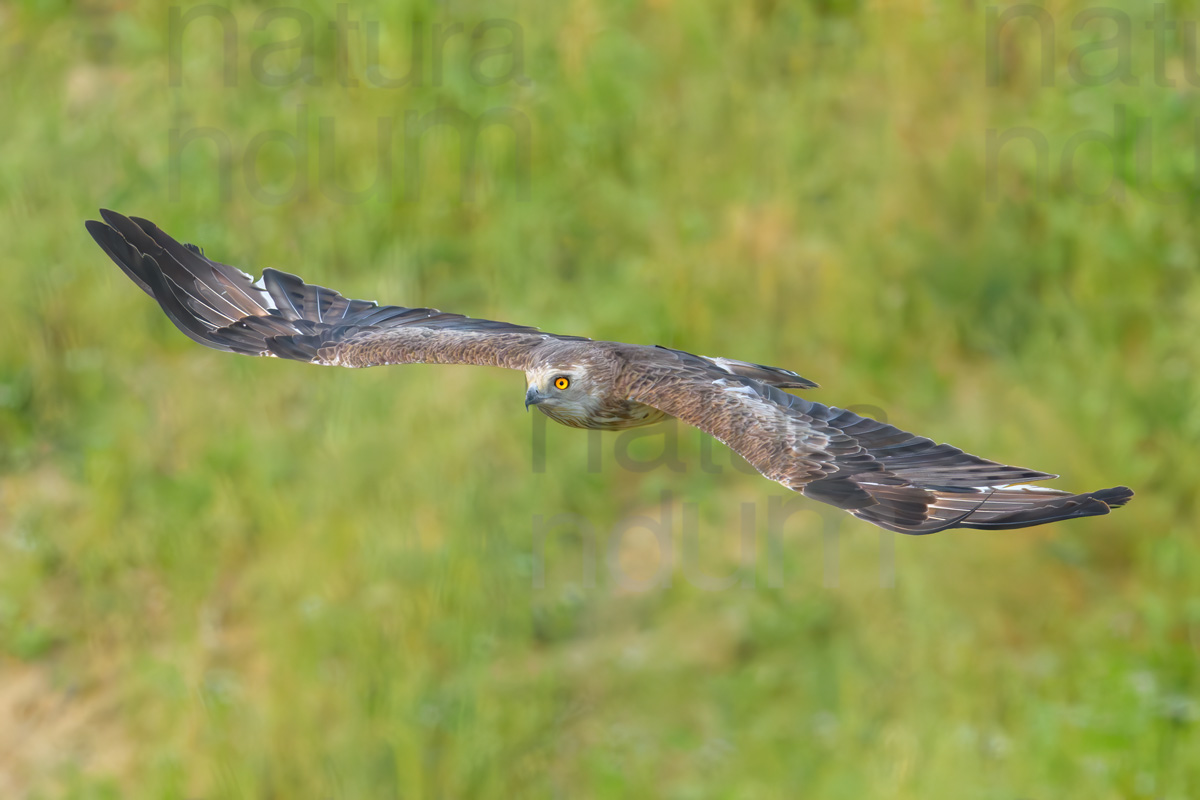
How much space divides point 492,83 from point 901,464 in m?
8.77

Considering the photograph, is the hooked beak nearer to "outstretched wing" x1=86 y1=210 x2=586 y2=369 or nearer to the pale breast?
the pale breast

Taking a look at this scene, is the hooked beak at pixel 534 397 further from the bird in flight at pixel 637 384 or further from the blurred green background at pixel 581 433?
the blurred green background at pixel 581 433

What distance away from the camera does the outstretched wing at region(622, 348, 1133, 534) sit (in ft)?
18.9

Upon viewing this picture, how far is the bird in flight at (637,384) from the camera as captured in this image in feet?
20.1

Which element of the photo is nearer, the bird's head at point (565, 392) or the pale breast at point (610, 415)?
the bird's head at point (565, 392)

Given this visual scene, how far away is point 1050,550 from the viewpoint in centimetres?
1135

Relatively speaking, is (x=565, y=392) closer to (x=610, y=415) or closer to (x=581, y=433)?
(x=610, y=415)

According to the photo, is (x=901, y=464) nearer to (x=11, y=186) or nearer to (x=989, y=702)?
(x=989, y=702)

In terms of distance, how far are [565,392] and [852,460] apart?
170 cm

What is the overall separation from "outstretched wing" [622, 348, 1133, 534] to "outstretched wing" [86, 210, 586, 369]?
3.38ft

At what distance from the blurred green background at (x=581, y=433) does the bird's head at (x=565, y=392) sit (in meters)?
4.13

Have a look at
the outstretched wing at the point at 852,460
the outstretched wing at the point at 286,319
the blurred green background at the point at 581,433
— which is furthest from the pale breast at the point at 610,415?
the blurred green background at the point at 581,433

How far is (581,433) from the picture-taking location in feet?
40.6

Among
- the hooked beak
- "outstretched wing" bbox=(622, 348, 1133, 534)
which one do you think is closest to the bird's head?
the hooked beak
